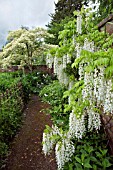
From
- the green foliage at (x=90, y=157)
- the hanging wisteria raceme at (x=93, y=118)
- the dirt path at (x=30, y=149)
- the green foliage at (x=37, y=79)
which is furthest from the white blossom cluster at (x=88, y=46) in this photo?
the green foliage at (x=37, y=79)

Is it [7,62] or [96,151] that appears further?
[7,62]

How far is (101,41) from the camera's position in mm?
2752

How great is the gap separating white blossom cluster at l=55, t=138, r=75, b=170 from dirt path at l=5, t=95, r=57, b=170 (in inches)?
50.0

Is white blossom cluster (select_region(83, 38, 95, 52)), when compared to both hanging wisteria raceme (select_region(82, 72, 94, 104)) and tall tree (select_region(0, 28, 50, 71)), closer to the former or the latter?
hanging wisteria raceme (select_region(82, 72, 94, 104))

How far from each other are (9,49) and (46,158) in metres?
7.82

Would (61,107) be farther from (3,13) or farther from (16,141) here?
(3,13)

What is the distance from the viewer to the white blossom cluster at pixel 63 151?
2.42m

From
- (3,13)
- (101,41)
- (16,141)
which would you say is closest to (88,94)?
(101,41)

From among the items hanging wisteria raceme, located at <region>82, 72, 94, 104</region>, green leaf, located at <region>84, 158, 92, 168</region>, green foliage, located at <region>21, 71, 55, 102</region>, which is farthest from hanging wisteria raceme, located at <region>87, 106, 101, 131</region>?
green foliage, located at <region>21, 71, 55, 102</region>

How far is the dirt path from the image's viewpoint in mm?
3863

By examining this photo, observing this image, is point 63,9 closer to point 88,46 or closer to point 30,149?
point 30,149

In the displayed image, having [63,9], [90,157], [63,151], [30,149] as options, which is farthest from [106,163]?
[63,9]

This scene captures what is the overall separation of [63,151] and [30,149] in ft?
7.32

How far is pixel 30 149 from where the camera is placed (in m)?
4.50
